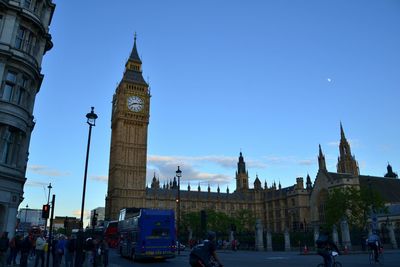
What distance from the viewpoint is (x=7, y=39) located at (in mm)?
20969

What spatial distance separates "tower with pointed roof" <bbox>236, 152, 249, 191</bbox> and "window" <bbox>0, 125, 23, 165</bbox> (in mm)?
130386

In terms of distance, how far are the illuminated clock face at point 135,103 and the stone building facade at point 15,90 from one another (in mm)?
84359

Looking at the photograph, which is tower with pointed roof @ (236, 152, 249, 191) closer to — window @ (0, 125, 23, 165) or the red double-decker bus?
the red double-decker bus

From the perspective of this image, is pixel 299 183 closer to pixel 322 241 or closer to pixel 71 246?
pixel 71 246

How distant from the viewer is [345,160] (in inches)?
4345

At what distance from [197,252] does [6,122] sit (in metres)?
16.5

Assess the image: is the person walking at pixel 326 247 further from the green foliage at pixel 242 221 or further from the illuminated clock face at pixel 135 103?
the illuminated clock face at pixel 135 103

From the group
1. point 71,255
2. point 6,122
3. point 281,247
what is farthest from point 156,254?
point 281,247

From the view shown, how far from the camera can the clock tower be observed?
101000mm

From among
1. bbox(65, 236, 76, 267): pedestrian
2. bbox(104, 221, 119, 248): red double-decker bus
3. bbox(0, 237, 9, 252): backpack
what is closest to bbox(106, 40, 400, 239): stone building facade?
bbox(104, 221, 119, 248): red double-decker bus

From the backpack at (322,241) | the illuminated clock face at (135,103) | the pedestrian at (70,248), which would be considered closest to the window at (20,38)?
the pedestrian at (70,248)

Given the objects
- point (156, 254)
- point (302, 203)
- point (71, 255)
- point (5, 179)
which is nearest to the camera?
point (71, 255)

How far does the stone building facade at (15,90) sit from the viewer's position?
20469 mm

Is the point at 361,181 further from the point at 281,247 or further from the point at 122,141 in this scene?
the point at 122,141
